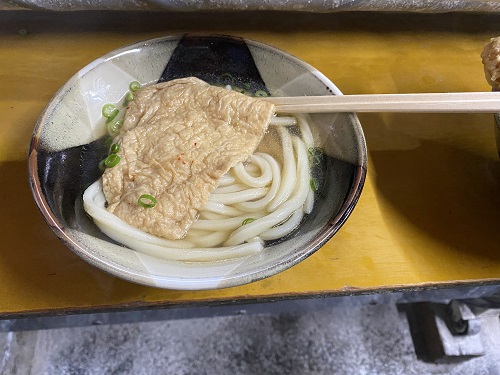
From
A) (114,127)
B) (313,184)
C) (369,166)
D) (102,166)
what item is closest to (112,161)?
(102,166)

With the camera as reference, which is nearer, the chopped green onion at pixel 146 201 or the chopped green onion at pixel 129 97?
the chopped green onion at pixel 146 201

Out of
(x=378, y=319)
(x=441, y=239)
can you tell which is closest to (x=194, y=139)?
(x=441, y=239)

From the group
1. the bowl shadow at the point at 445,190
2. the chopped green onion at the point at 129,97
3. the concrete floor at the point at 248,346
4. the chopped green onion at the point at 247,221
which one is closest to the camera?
the chopped green onion at the point at 247,221

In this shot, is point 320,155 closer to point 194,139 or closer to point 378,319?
point 194,139

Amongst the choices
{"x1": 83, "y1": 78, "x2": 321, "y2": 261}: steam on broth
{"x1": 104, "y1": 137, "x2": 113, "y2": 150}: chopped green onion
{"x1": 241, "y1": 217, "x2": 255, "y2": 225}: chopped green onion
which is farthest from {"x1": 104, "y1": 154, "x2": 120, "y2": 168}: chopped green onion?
{"x1": 241, "y1": 217, "x2": 255, "y2": 225}: chopped green onion

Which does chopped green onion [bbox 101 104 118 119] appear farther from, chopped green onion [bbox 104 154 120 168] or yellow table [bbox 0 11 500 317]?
yellow table [bbox 0 11 500 317]

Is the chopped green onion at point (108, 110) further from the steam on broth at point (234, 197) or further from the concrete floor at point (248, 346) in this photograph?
the concrete floor at point (248, 346)

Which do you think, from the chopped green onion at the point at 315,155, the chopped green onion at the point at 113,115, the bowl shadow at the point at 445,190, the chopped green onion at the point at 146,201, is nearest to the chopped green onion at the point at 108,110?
the chopped green onion at the point at 113,115

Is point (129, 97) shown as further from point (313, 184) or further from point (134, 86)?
point (313, 184)
